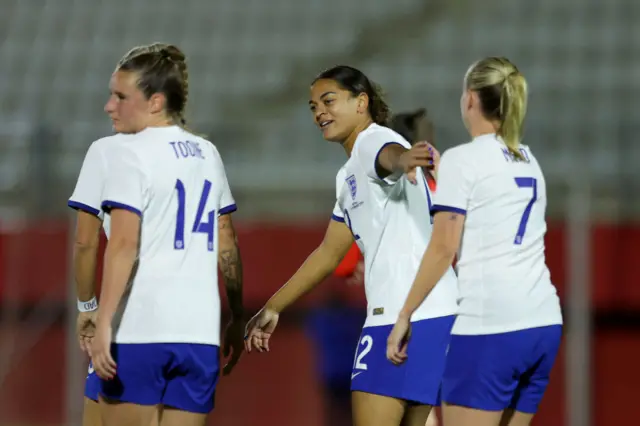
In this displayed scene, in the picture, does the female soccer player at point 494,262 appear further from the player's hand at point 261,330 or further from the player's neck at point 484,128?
the player's hand at point 261,330

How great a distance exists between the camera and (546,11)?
12.5 m

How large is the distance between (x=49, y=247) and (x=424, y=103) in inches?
165

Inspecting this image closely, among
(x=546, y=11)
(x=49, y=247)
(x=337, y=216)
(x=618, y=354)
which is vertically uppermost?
(x=546, y=11)

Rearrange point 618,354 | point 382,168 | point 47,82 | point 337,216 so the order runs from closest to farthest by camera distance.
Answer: point 382,168, point 337,216, point 618,354, point 47,82

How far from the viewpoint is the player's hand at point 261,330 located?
15.5 feet

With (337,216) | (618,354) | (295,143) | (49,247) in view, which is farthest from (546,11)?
(337,216)

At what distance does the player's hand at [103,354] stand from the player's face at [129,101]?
73 cm

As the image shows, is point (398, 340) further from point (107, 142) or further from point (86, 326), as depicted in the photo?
point (107, 142)

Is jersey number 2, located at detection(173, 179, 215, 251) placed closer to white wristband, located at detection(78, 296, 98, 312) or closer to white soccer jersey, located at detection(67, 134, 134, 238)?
white soccer jersey, located at detection(67, 134, 134, 238)

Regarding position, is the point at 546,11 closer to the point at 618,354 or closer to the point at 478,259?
the point at 618,354

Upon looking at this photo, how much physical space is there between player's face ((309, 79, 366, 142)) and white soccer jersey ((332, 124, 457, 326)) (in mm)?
151

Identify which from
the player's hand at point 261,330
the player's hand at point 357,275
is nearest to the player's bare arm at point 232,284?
the player's hand at point 261,330

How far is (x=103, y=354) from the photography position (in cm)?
368

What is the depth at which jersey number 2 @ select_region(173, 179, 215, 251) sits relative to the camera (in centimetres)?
381
